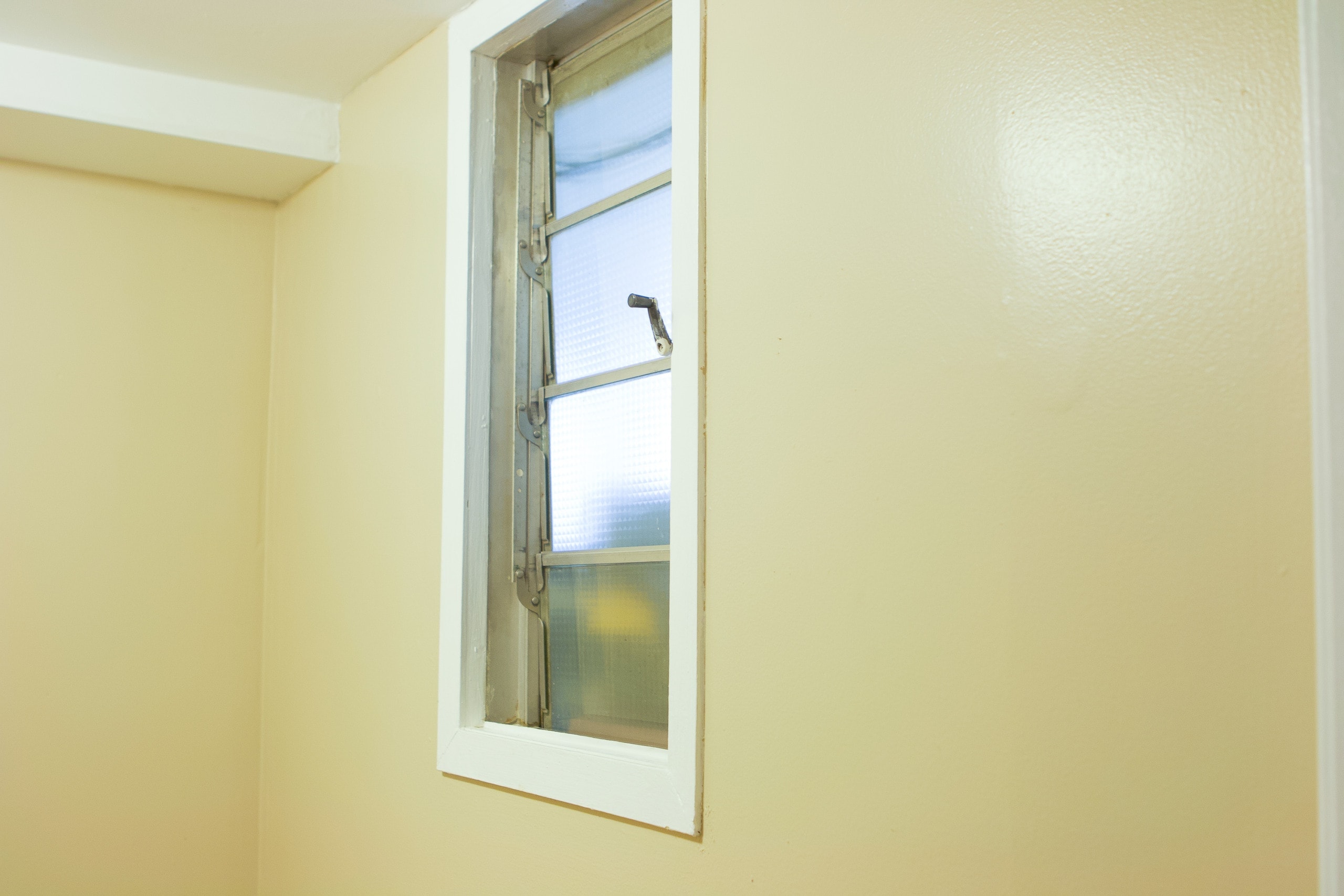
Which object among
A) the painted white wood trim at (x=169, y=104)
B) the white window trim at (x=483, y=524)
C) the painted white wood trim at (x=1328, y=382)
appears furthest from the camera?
the painted white wood trim at (x=169, y=104)

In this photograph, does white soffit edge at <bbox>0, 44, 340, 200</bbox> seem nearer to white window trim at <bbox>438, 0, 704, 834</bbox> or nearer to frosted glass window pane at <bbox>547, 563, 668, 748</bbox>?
white window trim at <bbox>438, 0, 704, 834</bbox>

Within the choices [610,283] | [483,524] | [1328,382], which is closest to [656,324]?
[610,283]

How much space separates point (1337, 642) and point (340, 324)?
7.84 ft

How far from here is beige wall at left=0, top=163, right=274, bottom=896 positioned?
2857mm

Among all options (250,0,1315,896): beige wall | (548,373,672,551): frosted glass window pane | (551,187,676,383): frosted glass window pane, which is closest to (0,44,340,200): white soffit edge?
(551,187,676,383): frosted glass window pane

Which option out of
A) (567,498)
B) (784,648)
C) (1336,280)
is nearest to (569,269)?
(567,498)

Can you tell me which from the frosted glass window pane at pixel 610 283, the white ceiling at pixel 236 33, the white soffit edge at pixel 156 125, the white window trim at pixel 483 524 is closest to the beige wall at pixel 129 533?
the white soffit edge at pixel 156 125

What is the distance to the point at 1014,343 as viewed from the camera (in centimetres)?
134

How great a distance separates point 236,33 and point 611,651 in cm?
166

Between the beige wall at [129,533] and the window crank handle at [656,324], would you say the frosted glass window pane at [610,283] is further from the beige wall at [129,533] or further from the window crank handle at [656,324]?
the beige wall at [129,533]

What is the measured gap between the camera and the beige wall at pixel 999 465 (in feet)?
3.65

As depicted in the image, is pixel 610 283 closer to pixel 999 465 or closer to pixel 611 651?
pixel 611 651

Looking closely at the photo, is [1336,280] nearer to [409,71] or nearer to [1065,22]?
[1065,22]

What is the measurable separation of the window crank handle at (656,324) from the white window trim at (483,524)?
248 millimetres
